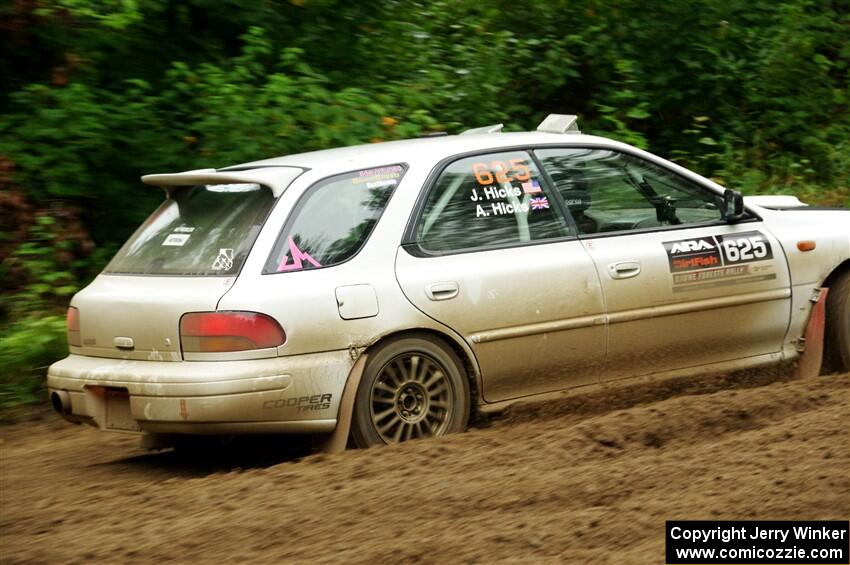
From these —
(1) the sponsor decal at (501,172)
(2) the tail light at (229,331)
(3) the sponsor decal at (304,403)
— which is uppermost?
(1) the sponsor decal at (501,172)

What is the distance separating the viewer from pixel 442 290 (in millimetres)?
5914

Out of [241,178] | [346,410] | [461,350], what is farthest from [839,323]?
[241,178]

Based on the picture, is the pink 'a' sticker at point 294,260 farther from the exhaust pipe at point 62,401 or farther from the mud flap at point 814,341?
the mud flap at point 814,341

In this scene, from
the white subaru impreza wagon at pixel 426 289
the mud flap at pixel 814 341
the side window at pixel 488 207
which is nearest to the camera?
the white subaru impreza wagon at pixel 426 289

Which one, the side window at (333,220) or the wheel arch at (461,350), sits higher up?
the side window at (333,220)

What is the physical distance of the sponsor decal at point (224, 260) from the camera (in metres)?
5.62

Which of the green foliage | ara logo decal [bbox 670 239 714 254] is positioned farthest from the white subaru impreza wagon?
the green foliage

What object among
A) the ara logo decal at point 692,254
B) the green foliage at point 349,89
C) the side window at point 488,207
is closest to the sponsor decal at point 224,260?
the side window at point 488,207

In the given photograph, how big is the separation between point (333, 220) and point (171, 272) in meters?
0.81

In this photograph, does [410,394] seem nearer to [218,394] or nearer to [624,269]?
[218,394]

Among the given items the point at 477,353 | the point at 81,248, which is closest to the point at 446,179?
→ the point at 477,353

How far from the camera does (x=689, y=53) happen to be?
42.2 ft

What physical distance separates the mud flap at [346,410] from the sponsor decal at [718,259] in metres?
1.89

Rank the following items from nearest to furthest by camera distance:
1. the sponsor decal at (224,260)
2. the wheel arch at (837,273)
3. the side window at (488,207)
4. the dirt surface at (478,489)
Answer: the dirt surface at (478,489)
the sponsor decal at (224,260)
the side window at (488,207)
the wheel arch at (837,273)
